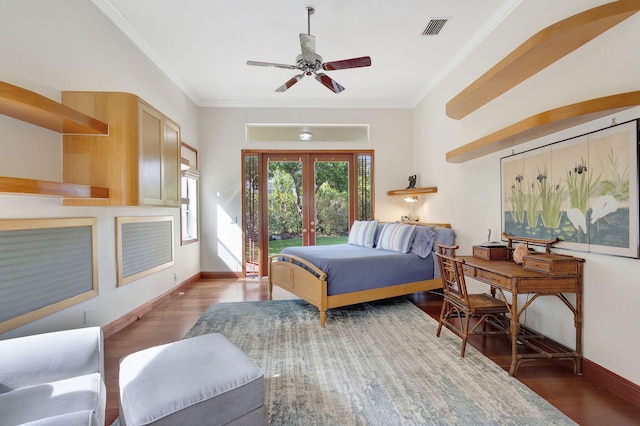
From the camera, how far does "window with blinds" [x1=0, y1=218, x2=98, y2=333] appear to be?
193cm

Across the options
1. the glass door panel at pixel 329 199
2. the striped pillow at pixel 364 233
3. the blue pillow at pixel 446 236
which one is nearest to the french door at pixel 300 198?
the glass door panel at pixel 329 199

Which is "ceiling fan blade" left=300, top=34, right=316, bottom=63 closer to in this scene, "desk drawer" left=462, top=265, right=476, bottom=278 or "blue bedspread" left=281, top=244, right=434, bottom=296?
"blue bedspread" left=281, top=244, right=434, bottom=296

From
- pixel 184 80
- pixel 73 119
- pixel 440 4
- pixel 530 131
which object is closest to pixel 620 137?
pixel 530 131

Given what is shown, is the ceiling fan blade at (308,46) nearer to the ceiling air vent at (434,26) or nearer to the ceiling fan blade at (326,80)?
the ceiling fan blade at (326,80)

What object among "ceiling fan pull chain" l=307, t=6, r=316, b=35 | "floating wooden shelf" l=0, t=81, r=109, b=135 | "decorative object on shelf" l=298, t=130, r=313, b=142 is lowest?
"floating wooden shelf" l=0, t=81, r=109, b=135

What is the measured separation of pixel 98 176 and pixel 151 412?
198cm

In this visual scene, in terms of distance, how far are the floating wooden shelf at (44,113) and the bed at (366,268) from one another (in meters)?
2.40

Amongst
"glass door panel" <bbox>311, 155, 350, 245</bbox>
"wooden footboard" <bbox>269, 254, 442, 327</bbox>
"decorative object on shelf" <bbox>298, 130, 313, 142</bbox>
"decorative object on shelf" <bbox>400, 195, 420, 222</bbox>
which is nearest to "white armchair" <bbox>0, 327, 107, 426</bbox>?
"wooden footboard" <bbox>269, 254, 442, 327</bbox>

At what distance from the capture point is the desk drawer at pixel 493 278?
89.0 inches

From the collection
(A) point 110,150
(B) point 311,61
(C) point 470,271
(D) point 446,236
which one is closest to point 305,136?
(B) point 311,61

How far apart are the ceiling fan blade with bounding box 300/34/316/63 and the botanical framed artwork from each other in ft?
7.60

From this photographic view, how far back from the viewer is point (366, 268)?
3.46 metres

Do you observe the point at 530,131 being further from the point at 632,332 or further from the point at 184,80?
the point at 184,80

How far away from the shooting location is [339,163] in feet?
18.4
